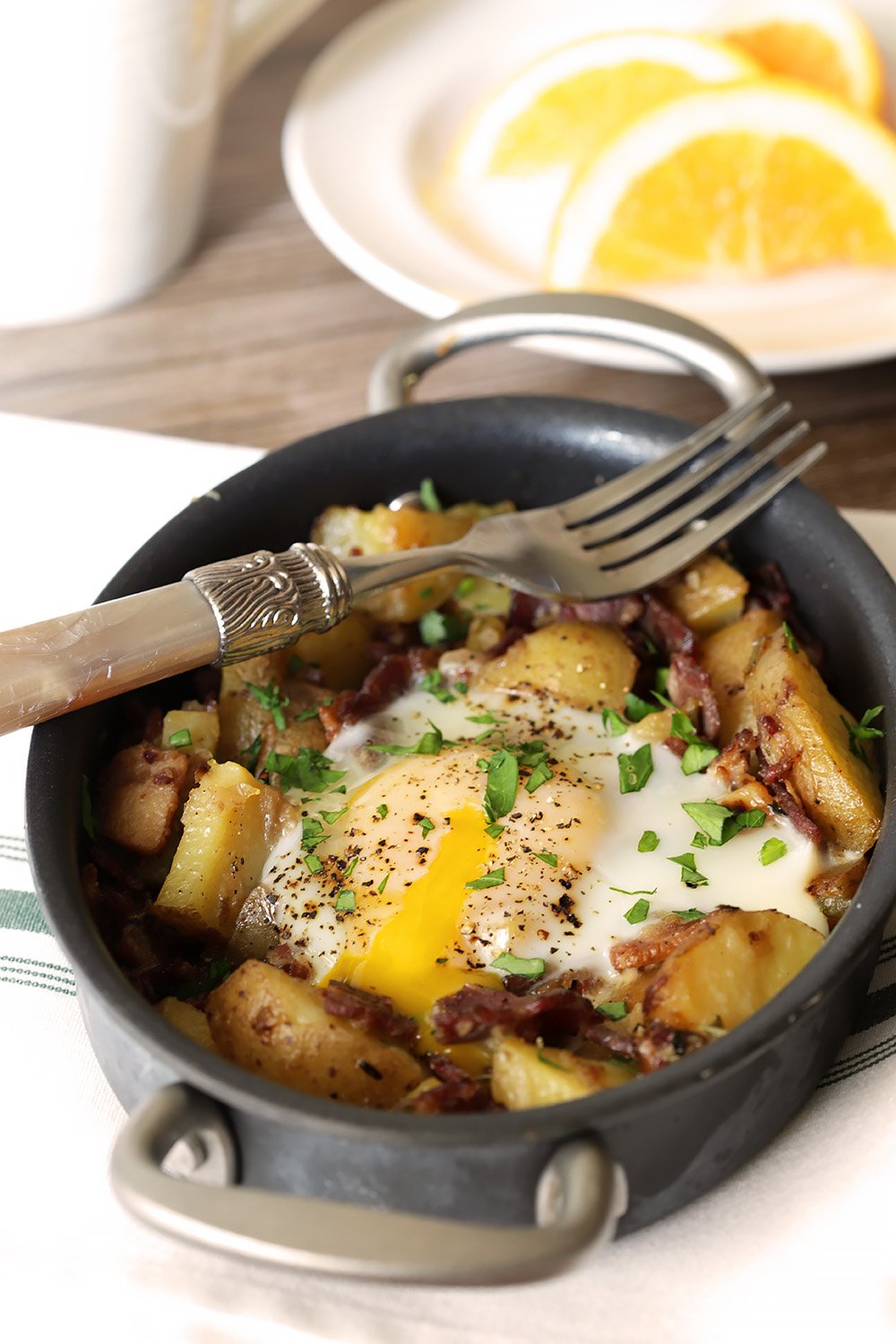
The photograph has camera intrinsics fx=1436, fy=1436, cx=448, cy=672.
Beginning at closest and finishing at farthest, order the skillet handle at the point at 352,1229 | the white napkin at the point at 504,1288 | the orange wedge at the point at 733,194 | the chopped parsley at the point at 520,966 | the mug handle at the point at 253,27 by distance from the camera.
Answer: the skillet handle at the point at 352,1229, the white napkin at the point at 504,1288, the chopped parsley at the point at 520,966, the orange wedge at the point at 733,194, the mug handle at the point at 253,27

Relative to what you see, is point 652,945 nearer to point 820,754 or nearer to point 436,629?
point 820,754

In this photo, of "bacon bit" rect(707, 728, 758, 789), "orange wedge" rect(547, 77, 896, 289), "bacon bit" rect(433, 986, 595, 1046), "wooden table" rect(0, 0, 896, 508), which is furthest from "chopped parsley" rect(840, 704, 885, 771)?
"orange wedge" rect(547, 77, 896, 289)

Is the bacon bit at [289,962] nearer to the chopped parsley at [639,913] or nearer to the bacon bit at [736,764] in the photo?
the chopped parsley at [639,913]

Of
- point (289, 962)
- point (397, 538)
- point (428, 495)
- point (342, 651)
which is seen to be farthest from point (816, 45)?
point (289, 962)

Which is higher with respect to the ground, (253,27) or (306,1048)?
(253,27)

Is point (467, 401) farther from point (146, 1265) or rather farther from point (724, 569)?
point (146, 1265)

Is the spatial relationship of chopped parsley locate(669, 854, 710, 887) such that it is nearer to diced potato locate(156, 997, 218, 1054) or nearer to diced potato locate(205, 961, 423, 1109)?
diced potato locate(205, 961, 423, 1109)

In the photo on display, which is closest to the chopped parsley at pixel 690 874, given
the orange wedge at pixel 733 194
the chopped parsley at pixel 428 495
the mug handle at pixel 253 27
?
the chopped parsley at pixel 428 495
